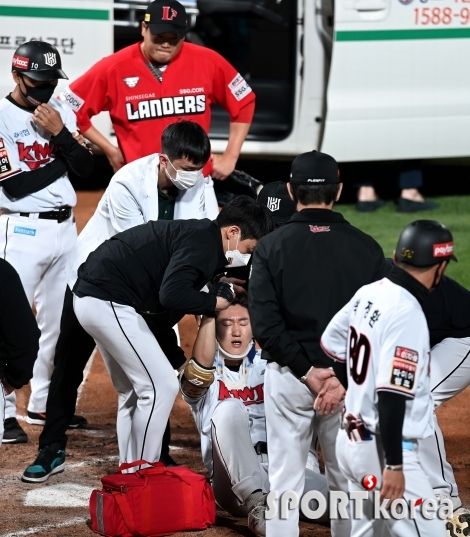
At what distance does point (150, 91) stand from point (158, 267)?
1.69 meters

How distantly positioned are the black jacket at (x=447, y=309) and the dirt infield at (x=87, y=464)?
83 cm

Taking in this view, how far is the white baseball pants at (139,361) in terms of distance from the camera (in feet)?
14.4

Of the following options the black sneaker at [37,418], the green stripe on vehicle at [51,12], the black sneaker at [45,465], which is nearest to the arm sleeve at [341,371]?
the black sneaker at [45,465]

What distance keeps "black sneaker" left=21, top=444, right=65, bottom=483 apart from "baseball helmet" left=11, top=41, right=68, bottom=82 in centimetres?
187

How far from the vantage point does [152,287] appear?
4398 mm

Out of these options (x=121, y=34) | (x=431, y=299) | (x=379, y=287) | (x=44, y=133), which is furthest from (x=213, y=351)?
(x=121, y=34)

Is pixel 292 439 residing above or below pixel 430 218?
below

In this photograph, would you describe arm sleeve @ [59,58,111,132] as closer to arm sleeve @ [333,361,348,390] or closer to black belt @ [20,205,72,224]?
black belt @ [20,205,72,224]

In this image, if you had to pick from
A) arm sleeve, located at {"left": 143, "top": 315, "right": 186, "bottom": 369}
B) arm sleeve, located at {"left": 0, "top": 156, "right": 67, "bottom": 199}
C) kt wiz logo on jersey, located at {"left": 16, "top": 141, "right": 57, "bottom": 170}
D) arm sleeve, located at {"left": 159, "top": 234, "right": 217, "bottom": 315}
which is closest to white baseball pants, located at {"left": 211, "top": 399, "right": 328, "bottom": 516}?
arm sleeve, located at {"left": 143, "top": 315, "right": 186, "bottom": 369}

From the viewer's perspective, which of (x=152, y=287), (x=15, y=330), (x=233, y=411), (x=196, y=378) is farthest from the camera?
(x=233, y=411)

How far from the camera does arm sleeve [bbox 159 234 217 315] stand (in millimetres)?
4078

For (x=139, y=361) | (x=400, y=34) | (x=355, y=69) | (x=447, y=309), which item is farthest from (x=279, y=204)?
(x=400, y=34)

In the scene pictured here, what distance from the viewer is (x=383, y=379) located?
3164 mm

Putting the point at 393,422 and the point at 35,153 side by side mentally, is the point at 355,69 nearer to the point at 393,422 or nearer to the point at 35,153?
the point at 35,153
